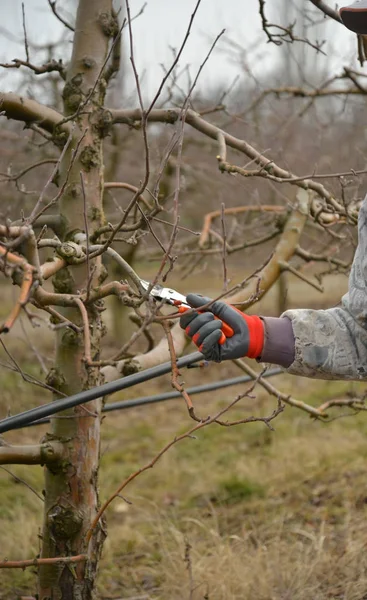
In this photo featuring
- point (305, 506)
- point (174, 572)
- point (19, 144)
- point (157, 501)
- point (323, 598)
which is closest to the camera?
point (323, 598)

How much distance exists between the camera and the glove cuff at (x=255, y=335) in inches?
85.8

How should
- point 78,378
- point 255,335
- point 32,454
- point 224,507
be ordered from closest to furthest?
point 255,335
point 32,454
point 78,378
point 224,507

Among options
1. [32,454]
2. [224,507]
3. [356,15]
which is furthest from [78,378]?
[224,507]

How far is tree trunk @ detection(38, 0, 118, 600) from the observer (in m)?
2.85

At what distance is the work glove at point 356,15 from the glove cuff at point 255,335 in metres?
0.96

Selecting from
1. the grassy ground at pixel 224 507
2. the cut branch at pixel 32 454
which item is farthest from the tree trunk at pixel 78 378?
the grassy ground at pixel 224 507

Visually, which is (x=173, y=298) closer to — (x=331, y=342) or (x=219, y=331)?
(x=219, y=331)

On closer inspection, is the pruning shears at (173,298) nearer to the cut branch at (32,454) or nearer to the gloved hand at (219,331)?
the gloved hand at (219,331)

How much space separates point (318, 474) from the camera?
5.77 meters

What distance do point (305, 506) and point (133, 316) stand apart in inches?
105

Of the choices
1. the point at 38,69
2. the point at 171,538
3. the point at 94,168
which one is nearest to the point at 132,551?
the point at 171,538

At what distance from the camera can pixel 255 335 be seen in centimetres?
219

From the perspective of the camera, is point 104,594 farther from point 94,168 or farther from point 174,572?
point 94,168

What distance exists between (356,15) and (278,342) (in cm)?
102
